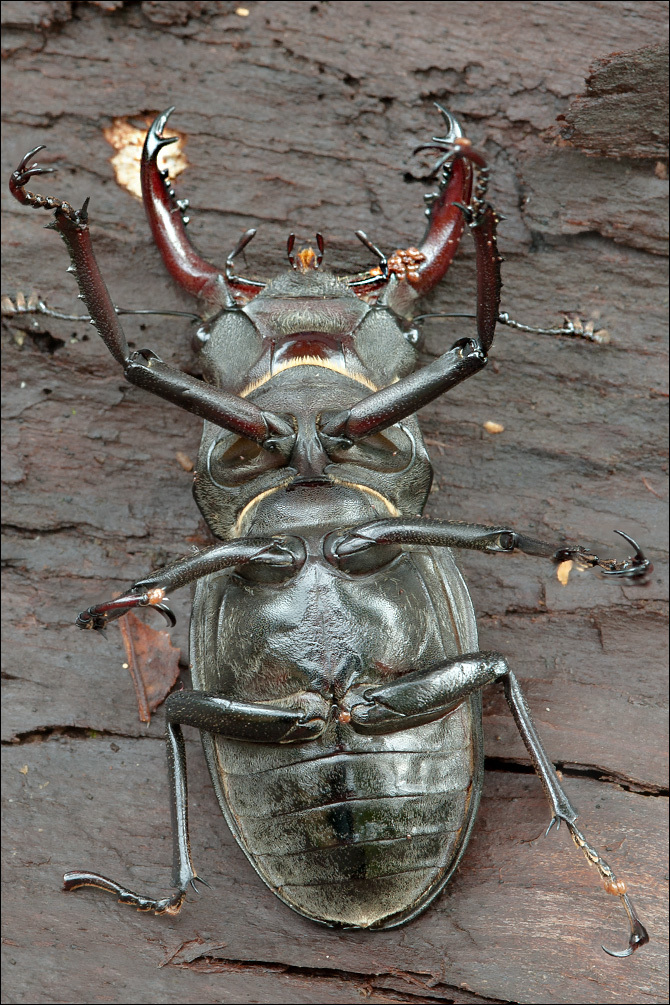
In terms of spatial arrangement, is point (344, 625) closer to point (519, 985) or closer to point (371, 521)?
point (371, 521)

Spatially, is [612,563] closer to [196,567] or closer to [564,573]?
[564,573]

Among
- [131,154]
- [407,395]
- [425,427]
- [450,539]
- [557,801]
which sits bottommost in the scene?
[557,801]

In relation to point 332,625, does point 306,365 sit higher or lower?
higher

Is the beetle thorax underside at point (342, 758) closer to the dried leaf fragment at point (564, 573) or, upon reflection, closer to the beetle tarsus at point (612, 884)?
the beetle tarsus at point (612, 884)

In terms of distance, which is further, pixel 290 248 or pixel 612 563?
pixel 290 248

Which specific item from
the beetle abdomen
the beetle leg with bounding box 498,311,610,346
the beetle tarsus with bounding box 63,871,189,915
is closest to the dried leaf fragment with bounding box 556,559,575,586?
the beetle abdomen

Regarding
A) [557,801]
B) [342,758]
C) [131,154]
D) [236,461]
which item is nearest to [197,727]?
[342,758]

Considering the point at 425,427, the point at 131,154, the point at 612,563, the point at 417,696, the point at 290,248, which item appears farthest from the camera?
the point at 131,154
